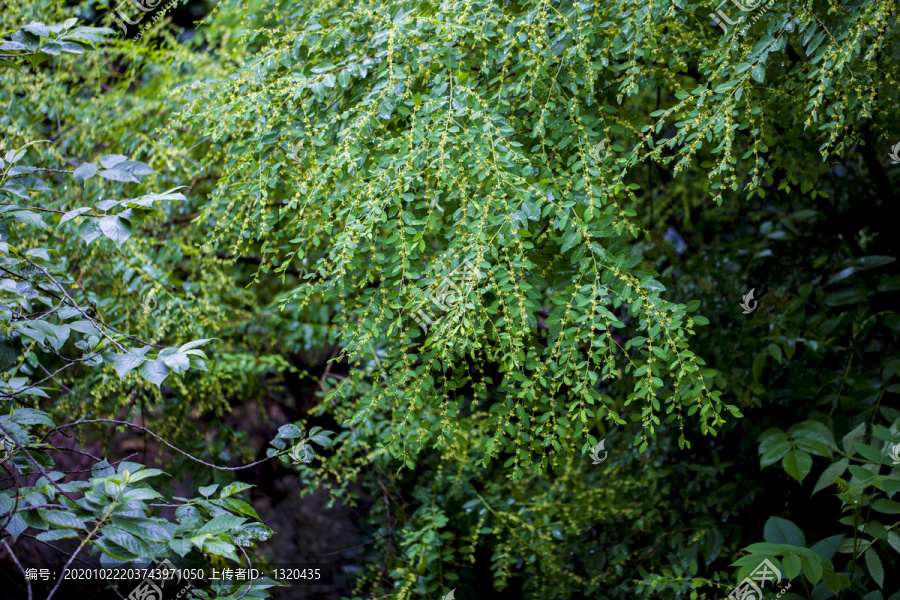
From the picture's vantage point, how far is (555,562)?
7.44 ft

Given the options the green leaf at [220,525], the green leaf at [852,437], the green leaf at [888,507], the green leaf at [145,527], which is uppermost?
the green leaf at [145,527]

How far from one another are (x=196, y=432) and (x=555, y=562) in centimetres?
153

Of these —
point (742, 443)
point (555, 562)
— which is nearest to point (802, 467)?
point (742, 443)

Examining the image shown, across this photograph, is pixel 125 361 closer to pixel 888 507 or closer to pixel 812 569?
pixel 812 569

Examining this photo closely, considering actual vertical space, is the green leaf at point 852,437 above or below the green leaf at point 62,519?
below

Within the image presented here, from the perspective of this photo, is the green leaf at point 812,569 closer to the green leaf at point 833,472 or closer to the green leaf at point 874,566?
the green leaf at point 874,566

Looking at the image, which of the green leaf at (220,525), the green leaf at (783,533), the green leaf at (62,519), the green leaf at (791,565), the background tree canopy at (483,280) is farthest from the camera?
the green leaf at (783,533)

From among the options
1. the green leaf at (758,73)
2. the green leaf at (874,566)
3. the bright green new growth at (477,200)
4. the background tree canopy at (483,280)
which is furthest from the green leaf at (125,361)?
the green leaf at (874,566)

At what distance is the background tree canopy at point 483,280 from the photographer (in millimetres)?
1388

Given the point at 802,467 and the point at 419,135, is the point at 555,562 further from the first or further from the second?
the point at 419,135

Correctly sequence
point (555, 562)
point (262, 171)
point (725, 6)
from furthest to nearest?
1. point (555, 562)
2. point (262, 171)
3. point (725, 6)

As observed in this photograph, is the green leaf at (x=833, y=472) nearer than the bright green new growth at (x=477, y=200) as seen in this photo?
No

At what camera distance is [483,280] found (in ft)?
4.78

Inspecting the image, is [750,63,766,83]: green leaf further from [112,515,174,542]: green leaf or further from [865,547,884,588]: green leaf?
[112,515,174,542]: green leaf
